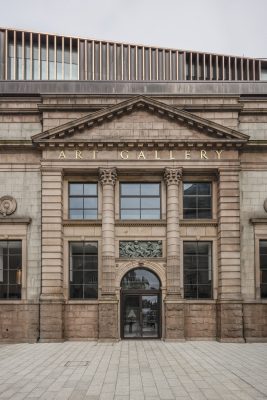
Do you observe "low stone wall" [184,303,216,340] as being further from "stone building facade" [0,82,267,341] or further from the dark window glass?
the dark window glass

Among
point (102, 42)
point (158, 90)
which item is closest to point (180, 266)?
point (158, 90)

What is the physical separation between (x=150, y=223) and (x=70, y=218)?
4.50m

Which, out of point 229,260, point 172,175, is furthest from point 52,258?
point 229,260

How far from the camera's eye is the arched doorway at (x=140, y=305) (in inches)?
1132

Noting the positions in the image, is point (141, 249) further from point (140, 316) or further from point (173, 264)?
point (140, 316)

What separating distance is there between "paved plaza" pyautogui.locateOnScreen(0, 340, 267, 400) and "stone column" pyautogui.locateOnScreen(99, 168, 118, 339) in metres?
1.16

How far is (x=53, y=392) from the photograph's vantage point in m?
15.6

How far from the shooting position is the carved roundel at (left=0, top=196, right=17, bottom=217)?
96.0ft

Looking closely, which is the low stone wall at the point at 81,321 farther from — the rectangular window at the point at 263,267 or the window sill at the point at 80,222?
the rectangular window at the point at 263,267

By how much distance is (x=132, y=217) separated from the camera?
29.7 metres

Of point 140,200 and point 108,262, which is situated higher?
point 140,200

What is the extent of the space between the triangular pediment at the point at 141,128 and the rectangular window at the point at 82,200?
268 cm

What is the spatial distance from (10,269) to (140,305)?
24.3ft

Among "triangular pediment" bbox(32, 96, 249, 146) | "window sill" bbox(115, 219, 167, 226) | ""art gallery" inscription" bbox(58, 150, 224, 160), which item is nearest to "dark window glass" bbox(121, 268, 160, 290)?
"window sill" bbox(115, 219, 167, 226)
